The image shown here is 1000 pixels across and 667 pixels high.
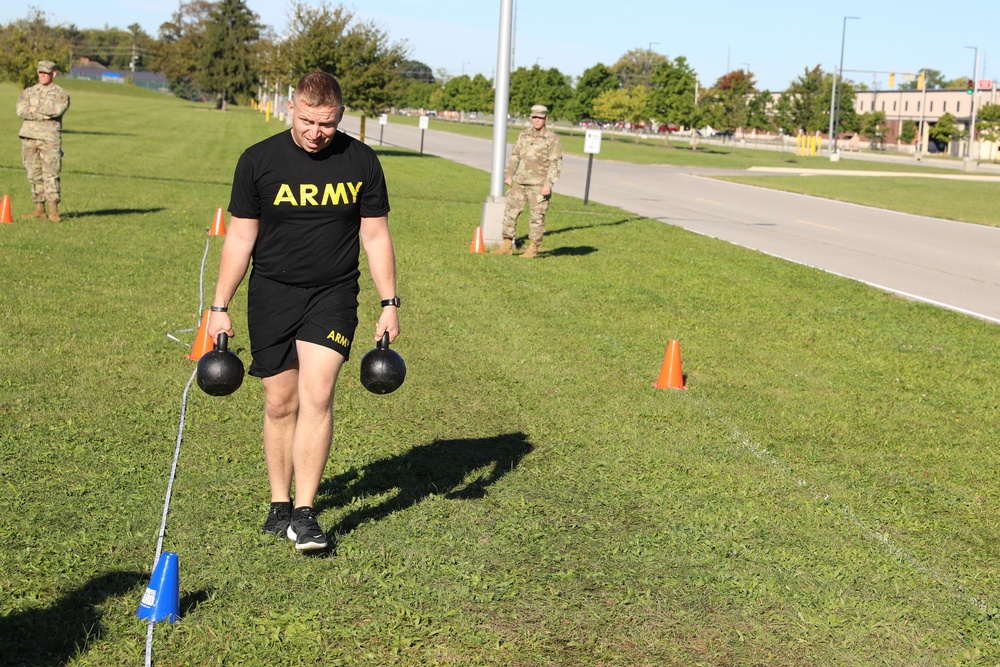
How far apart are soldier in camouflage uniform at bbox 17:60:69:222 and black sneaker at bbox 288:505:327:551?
12.4 m

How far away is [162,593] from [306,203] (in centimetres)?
181

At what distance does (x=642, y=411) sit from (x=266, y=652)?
4.49 meters

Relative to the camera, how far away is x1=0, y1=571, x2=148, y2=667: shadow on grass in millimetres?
4180

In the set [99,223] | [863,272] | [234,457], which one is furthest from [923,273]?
[234,457]

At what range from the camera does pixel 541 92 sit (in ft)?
336

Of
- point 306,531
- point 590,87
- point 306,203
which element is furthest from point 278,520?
point 590,87

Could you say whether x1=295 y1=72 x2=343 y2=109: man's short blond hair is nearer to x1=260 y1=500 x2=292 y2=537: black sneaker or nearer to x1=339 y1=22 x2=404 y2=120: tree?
x1=260 y1=500 x2=292 y2=537: black sneaker

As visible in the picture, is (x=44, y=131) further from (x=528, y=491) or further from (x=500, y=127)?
(x=528, y=491)

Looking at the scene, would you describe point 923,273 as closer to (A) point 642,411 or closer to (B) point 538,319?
(B) point 538,319

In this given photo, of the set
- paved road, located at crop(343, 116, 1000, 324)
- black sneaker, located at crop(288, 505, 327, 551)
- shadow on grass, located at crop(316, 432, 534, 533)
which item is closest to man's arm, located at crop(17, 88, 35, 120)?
shadow on grass, located at crop(316, 432, 534, 533)

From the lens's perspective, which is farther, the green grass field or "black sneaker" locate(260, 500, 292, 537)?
"black sneaker" locate(260, 500, 292, 537)

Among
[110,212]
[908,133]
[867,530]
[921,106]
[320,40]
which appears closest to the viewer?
[867,530]

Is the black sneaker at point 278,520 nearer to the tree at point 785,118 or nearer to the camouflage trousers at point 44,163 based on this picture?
the camouflage trousers at point 44,163

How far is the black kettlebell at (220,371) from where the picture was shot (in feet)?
17.3
